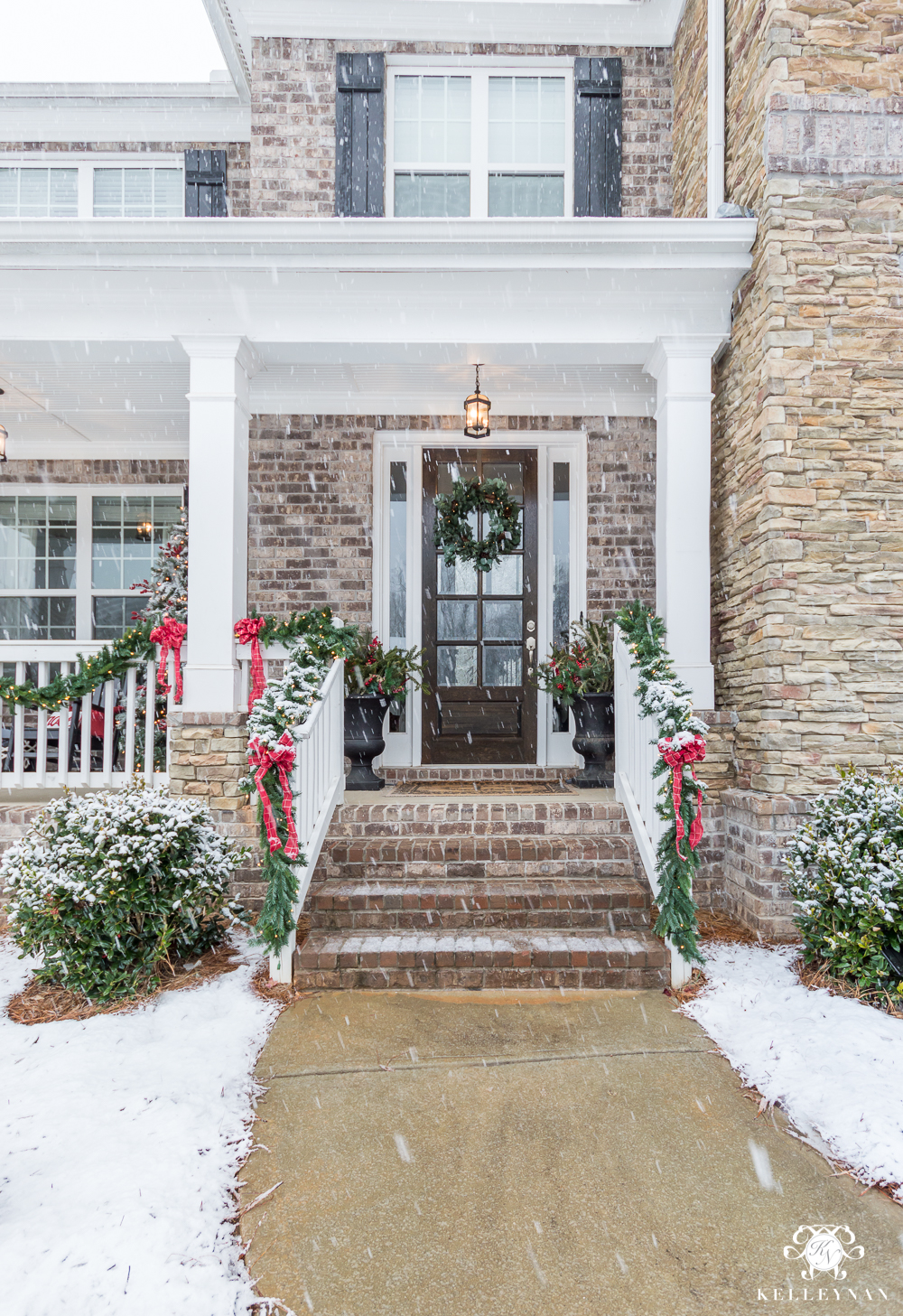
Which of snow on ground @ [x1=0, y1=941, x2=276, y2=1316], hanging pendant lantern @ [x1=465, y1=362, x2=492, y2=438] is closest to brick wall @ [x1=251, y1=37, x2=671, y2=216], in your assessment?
hanging pendant lantern @ [x1=465, y1=362, x2=492, y2=438]

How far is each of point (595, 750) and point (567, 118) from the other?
4.76 metres

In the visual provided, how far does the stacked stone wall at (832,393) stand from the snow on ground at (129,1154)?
2.75 meters

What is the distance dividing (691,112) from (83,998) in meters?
6.40

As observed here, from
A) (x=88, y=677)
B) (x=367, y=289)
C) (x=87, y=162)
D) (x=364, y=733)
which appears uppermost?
(x=87, y=162)

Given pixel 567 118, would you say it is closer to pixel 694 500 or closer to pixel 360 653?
pixel 694 500

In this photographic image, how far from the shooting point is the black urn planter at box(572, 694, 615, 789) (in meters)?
5.25

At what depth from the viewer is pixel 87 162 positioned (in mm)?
6613

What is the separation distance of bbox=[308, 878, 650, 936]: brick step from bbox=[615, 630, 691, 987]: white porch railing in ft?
0.67

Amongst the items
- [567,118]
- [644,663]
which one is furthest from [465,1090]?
[567,118]

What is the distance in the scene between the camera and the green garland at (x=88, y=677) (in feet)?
15.8

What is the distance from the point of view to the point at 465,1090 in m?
2.73

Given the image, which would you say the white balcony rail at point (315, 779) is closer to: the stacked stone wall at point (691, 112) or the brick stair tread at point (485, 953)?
the brick stair tread at point (485, 953)

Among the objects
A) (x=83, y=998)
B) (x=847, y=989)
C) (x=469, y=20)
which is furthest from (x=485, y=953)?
(x=469, y=20)

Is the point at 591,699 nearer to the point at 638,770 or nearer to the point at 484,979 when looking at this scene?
the point at 638,770
